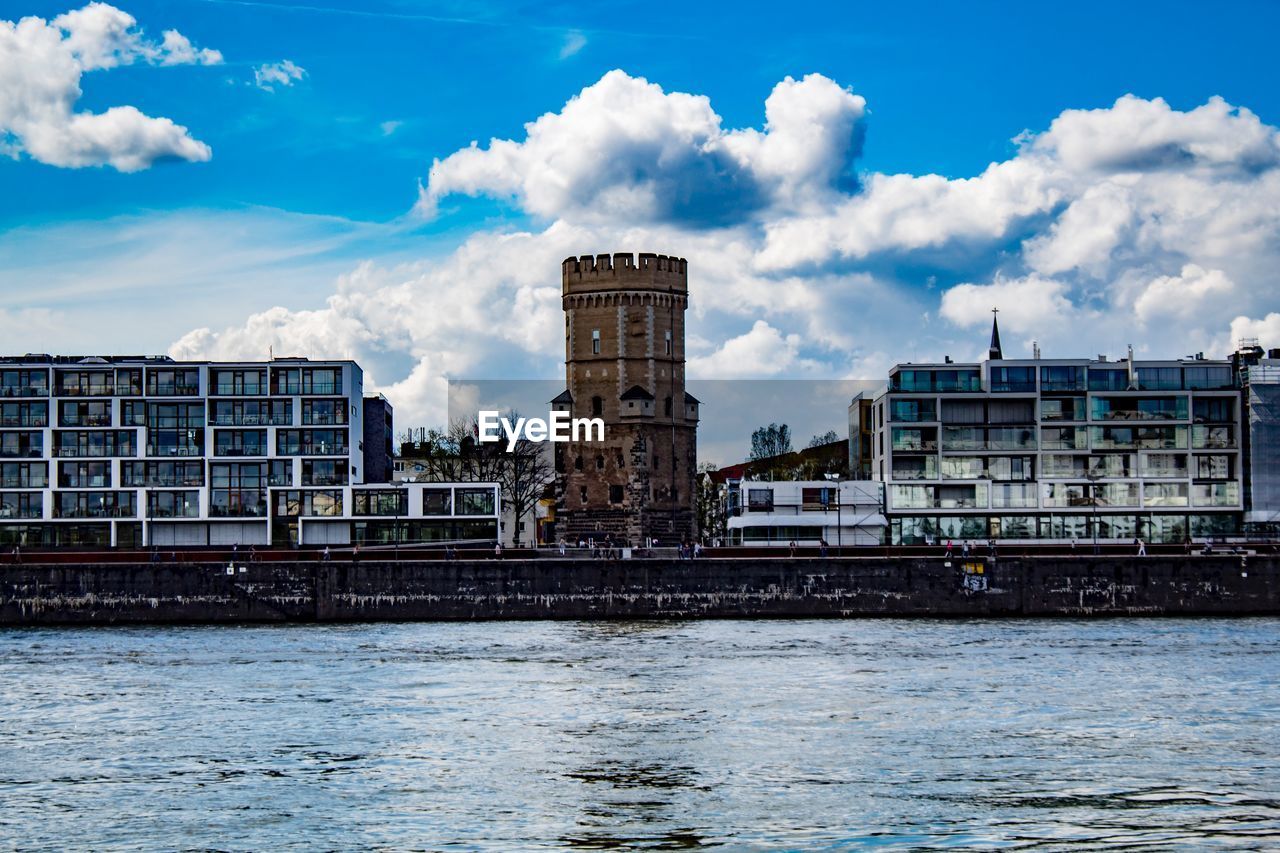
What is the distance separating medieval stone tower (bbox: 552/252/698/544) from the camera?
11462 centimetres

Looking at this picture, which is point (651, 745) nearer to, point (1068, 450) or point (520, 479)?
point (1068, 450)

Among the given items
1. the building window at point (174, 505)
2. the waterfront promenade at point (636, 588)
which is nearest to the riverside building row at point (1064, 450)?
the waterfront promenade at point (636, 588)

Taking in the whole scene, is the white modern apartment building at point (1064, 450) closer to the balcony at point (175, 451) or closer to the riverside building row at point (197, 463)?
the riverside building row at point (197, 463)

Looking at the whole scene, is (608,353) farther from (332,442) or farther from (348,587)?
(348,587)

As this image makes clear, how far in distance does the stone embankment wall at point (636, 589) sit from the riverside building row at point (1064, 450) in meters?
23.8

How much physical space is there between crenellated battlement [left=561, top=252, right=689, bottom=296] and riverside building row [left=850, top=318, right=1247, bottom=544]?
22.5 m

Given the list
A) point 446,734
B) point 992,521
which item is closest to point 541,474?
point 992,521

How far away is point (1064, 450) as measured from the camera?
100875mm

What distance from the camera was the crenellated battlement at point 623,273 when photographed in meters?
119

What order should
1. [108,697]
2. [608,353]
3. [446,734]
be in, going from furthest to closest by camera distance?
[608,353], [108,697], [446,734]

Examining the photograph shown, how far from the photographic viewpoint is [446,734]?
1527 inches

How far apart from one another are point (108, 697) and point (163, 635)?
882 inches

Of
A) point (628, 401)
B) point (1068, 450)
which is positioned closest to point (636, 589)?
point (1068, 450)

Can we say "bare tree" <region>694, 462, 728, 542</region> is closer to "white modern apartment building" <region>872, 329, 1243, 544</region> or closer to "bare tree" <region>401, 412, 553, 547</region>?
"bare tree" <region>401, 412, 553, 547</region>
